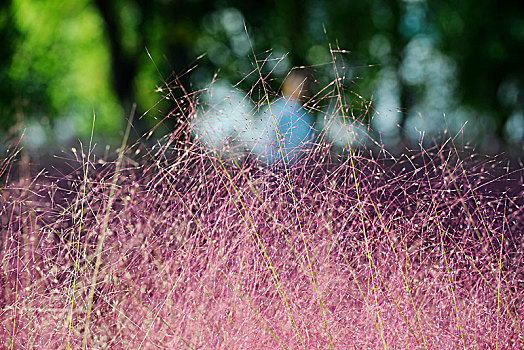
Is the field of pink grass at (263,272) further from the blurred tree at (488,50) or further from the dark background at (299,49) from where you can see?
the blurred tree at (488,50)

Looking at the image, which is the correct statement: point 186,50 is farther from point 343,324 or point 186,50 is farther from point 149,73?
point 343,324

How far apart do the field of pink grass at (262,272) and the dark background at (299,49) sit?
22.9 feet

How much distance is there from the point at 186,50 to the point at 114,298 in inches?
337

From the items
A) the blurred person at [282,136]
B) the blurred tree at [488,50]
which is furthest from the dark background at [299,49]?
the blurred person at [282,136]

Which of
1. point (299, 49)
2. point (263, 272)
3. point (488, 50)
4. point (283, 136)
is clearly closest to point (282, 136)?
point (283, 136)

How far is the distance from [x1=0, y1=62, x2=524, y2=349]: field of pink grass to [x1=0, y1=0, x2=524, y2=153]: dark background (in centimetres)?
698

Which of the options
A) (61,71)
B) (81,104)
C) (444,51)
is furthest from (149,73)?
(444,51)

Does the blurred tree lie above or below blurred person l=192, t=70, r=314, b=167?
above

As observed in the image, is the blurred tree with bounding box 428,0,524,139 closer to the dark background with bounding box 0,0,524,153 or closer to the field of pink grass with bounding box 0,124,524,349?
the dark background with bounding box 0,0,524,153

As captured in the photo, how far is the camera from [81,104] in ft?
56.5

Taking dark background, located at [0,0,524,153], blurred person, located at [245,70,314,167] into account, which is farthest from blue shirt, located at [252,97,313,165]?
dark background, located at [0,0,524,153]

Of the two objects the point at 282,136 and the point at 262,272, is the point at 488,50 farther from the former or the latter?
the point at 262,272

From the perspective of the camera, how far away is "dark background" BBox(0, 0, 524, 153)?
1032 centimetres

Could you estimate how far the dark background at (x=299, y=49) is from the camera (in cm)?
1032
